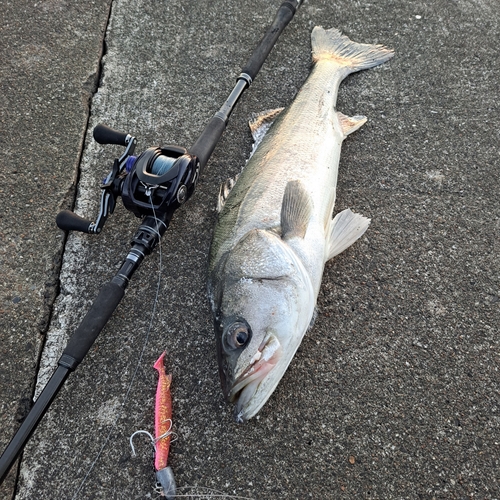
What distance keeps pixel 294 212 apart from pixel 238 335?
0.85m

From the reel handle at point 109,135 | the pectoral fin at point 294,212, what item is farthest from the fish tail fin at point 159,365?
the reel handle at point 109,135

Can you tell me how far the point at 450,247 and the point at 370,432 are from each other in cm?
136

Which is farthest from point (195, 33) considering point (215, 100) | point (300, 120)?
point (300, 120)

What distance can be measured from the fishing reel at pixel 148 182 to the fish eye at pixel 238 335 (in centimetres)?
80

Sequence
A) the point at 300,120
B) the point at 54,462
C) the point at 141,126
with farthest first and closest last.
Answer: the point at 141,126, the point at 300,120, the point at 54,462

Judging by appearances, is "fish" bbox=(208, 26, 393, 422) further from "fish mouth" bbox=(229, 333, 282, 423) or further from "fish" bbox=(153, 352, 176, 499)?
"fish" bbox=(153, 352, 176, 499)

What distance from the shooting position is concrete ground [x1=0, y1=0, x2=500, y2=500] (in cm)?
220

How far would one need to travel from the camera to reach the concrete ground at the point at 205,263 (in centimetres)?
220

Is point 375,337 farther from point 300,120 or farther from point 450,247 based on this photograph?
point 300,120

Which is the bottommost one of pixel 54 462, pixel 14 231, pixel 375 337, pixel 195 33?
pixel 54 462

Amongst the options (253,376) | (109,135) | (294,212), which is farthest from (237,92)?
(253,376)

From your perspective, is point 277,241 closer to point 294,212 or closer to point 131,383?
point 294,212

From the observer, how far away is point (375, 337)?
2508mm

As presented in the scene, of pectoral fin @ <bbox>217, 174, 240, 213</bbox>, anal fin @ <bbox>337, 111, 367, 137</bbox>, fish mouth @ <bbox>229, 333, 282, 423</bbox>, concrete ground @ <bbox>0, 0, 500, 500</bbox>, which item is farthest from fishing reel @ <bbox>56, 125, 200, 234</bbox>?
anal fin @ <bbox>337, 111, 367, 137</bbox>
